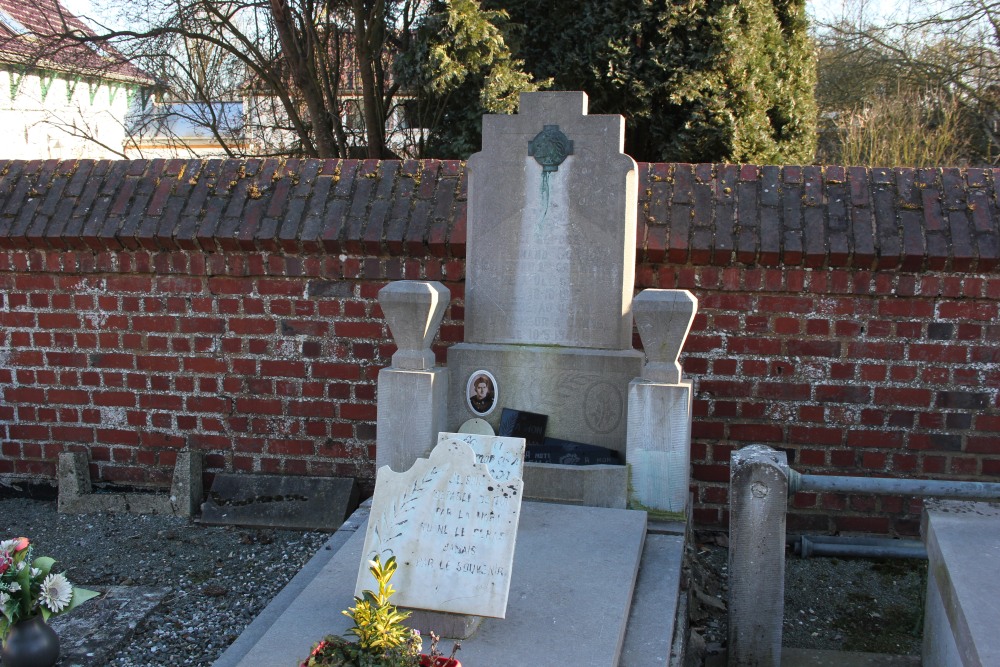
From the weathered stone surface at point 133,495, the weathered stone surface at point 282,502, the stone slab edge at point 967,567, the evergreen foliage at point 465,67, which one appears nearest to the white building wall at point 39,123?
the evergreen foliage at point 465,67

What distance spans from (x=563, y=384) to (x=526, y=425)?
10.1 inches

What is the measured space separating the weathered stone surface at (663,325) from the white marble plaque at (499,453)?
2.70 ft

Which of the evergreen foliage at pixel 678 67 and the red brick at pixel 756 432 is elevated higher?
the evergreen foliage at pixel 678 67

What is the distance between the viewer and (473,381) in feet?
13.3

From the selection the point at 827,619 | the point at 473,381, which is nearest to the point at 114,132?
the point at 473,381

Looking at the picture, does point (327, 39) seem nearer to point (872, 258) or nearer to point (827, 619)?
point (872, 258)

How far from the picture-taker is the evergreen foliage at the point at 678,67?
7414 millimetres

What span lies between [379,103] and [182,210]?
5472 millimetres

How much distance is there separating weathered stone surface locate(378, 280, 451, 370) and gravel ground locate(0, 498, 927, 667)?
1243mm

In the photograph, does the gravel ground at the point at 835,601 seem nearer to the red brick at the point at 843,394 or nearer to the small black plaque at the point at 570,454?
the small black plaque at the point at 570,454

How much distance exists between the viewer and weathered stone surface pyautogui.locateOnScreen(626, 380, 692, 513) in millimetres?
3646

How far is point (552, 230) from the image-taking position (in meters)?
3.99

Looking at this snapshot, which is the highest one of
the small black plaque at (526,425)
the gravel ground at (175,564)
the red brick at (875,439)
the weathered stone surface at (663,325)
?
the weathered stone surface at (663,325)

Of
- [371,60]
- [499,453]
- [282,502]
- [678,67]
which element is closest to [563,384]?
[499,453]
